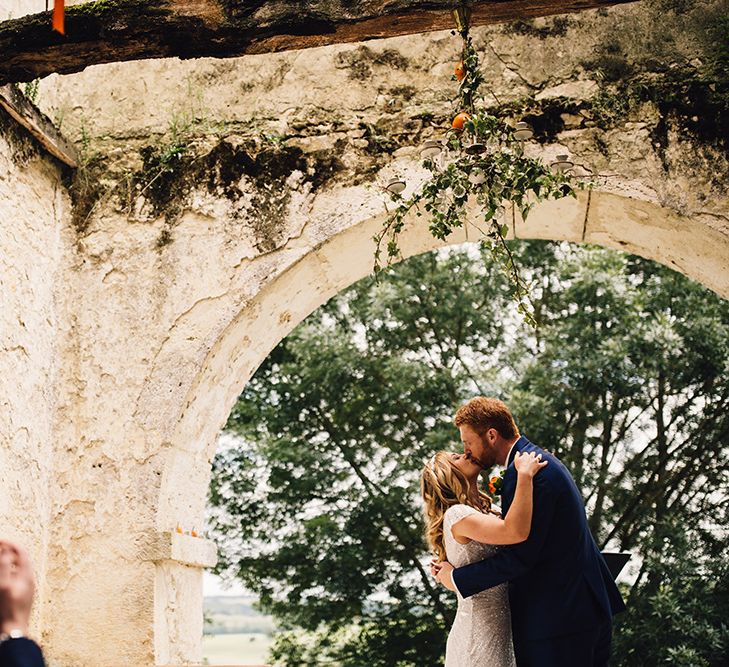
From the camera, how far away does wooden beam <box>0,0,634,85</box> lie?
307 cm

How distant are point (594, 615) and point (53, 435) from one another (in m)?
2.43

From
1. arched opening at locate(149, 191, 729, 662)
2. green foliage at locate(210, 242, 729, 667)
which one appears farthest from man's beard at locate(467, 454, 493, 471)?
green foliage at locate(210, 242, 729, 667)

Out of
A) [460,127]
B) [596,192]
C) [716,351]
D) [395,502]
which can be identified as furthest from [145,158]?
[716,351]

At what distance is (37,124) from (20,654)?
301 centimetres

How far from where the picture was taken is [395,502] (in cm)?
734

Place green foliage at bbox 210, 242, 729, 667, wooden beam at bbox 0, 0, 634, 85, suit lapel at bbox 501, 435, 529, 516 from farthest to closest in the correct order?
green foliage at bbox 210, 242, 729, 667 < wooden beam at bbox 0, 0, 634, 85 < suit lapel at bbox 501, 435, 529, 516

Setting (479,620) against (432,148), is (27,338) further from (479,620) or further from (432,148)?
(479,620)

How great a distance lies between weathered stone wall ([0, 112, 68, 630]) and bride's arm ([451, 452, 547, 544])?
77.6 inches

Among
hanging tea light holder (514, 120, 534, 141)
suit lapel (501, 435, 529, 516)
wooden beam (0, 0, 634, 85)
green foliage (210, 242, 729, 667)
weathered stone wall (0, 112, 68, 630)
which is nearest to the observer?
suit lapel (501, 435, 529, 516)

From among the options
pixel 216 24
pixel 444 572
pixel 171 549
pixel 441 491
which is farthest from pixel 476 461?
pixel 216 24

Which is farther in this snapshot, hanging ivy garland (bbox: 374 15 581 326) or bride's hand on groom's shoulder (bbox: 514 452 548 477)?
hanging ivy garland (bbox: 374 15 581 326)

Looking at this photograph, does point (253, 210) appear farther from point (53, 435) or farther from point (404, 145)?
point (53, 435)

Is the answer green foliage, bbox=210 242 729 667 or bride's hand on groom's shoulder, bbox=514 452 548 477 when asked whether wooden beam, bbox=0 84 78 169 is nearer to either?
→ bride's hand on groom's shoulder, bbox=514 452 548 477

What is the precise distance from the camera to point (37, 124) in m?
3.89
